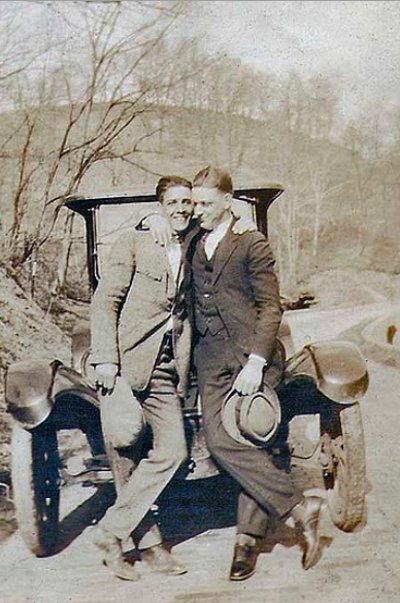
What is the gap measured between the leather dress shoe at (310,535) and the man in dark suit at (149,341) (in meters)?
0.40

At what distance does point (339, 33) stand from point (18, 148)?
39.9 inches

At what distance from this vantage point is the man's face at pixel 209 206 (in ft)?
6.88

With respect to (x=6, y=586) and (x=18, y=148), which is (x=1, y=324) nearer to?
(x=18, y=148)

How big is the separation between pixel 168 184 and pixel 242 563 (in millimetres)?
1101

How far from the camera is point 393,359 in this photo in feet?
7.30

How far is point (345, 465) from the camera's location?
2.13 m

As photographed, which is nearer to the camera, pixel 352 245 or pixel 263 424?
pixel 263 424

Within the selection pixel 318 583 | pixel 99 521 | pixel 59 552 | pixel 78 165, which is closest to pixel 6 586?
pixel 59 552

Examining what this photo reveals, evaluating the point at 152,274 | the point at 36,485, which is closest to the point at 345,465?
the point at 152,274

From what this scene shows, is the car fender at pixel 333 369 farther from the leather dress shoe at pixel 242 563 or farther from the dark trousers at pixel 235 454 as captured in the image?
the leather dress shoe at pixel 242 563

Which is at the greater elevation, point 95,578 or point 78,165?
point 78,165

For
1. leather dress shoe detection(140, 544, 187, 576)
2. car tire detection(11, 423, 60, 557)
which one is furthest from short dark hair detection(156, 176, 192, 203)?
leather dress shoe detection(140, 544, 187, 576)

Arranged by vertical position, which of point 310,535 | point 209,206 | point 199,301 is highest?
point 209,206

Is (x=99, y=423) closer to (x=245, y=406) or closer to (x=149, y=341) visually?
(x=149, y=341)
